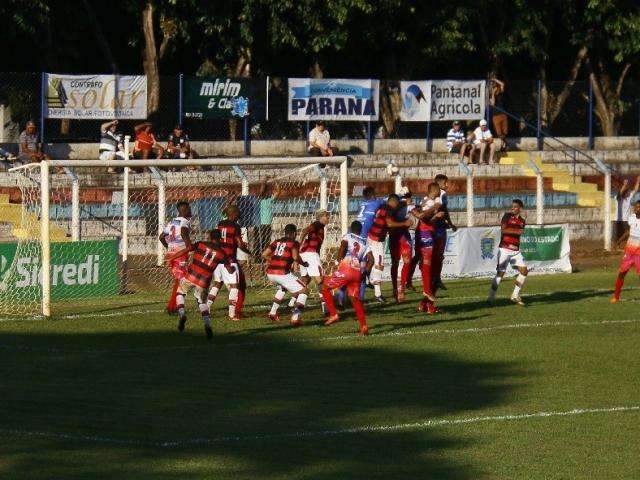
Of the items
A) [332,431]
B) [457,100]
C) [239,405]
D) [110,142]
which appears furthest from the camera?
[457,100]

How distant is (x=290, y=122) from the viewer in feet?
131

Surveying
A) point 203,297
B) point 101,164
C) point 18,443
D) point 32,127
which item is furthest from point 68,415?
point 32,127

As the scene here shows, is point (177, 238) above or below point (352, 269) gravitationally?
above

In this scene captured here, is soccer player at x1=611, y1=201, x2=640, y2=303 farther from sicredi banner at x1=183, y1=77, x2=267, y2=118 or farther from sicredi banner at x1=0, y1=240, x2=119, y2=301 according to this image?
sicredi banner at x1=183, y1=77, x2=267, y2=118

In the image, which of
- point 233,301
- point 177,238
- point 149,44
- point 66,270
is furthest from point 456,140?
point 233,301

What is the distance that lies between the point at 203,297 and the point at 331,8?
2066 cm

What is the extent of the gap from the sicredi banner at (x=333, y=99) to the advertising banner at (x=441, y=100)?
1.08m

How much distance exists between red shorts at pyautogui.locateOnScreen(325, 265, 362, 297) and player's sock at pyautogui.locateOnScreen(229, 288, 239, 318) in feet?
7.33

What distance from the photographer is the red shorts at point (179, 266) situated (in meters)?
22.6

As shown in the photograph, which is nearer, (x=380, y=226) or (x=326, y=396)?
(x=326, y=396)

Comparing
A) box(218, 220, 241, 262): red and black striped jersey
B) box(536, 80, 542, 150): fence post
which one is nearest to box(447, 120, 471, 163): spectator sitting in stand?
box(536, 80, 542, 150): fence post

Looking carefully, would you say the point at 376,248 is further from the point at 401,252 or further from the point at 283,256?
the point at 283,256

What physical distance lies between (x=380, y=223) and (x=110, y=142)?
11427 millimetres

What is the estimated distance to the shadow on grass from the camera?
1278 cm
